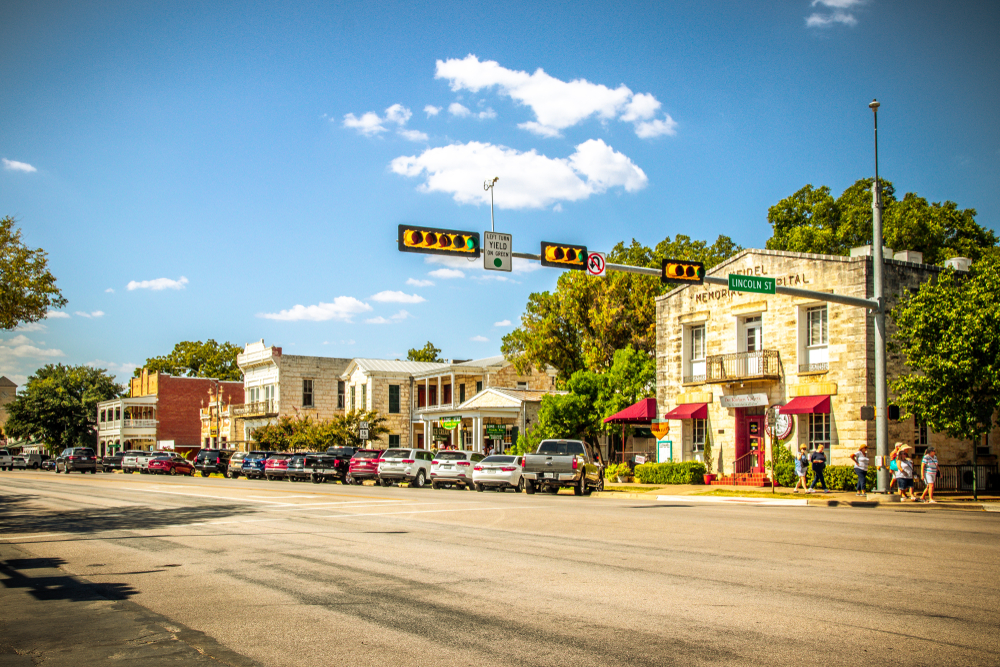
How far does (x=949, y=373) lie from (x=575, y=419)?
21.0 meters

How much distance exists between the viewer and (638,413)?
1519 inches

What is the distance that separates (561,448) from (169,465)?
34948mm

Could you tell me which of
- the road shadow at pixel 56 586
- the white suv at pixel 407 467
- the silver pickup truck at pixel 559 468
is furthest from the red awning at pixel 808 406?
the road shadow at pixel 56 586

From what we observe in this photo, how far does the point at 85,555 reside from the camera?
12.4 metres

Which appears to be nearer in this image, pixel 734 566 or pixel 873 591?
pixel 873 591

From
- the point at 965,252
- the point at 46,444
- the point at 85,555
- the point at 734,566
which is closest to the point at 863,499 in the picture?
the point at 734,566

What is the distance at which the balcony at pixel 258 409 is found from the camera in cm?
7006

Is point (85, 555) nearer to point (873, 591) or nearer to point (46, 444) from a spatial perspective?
point (873, 591)

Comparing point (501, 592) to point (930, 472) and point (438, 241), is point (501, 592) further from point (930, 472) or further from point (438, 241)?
point (930, 472)

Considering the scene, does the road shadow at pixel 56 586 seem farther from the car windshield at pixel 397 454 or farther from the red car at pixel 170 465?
the red car at pixel 170 465

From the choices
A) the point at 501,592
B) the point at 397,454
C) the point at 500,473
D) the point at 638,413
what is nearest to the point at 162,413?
the point at 397,454

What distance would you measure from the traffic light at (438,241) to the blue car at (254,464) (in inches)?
1275

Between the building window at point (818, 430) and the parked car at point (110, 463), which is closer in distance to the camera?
the building window at point (818, 430)

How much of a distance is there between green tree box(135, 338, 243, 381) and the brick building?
11.9m
